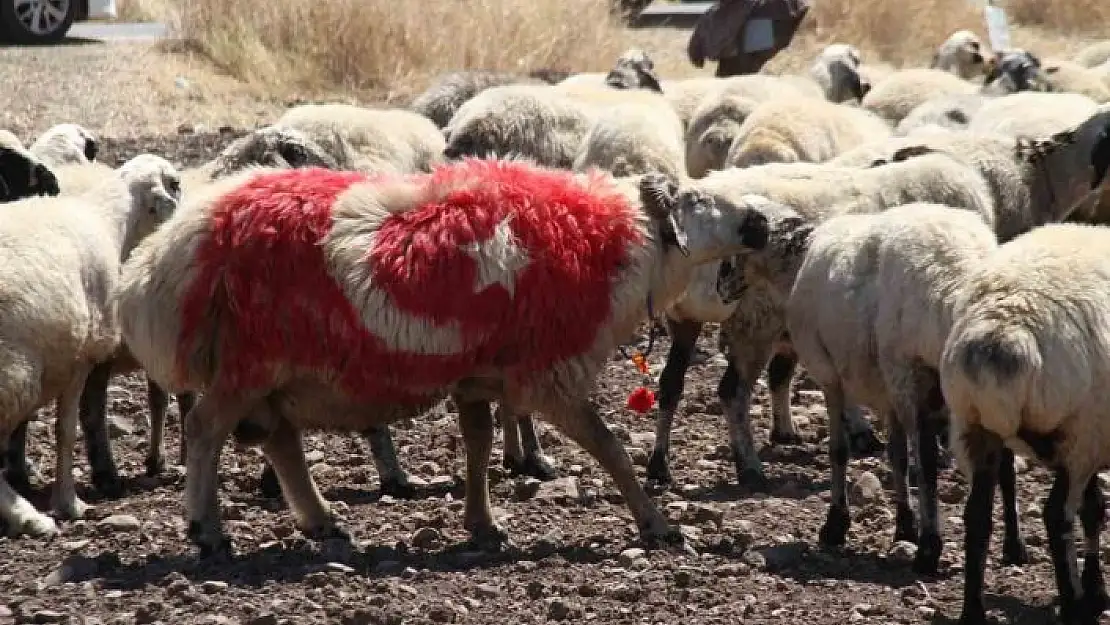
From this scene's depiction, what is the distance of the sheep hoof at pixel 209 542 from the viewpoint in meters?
8.23

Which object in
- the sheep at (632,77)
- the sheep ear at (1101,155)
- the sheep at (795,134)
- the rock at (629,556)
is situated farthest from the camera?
the sheep at (632,77)

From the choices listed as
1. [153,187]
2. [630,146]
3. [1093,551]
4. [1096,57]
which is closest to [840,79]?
[1096,57]

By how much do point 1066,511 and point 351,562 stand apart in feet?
9.22

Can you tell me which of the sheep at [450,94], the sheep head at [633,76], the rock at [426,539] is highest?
the sheep head at [633,76]

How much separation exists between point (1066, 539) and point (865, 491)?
2212 mm

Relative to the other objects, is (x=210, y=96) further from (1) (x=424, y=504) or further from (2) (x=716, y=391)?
(1) (x=424, y=504)

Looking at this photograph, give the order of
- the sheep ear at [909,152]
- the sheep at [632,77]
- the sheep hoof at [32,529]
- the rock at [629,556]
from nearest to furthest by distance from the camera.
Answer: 1. the rock at [629,556]
2. the sheep hoof at [32,529]
3. the sheep ear at [909,152]
4. the sheep at [632,77]

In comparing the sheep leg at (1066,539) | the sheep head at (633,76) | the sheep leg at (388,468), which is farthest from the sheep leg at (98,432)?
the sheep head at (633,76)

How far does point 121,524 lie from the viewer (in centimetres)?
871

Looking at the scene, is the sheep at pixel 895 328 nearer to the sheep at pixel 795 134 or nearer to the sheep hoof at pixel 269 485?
the sheep hoof at pixel 269 485

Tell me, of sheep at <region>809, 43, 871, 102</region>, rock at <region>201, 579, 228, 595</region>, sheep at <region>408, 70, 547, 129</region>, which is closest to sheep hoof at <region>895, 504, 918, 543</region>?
rock at <region>201, 579, 228, 595</region>

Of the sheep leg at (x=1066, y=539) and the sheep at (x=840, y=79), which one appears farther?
the sheep at (x=840, y=79)

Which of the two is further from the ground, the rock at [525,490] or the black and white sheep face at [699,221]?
the black and white sheep face at [699,221]

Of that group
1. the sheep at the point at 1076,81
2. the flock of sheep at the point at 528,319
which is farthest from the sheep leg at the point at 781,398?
the sheep at the point at 1076,81
